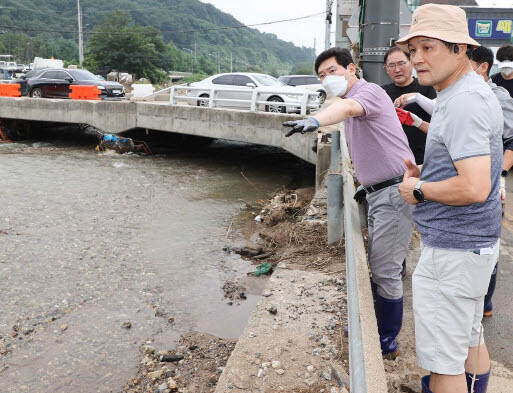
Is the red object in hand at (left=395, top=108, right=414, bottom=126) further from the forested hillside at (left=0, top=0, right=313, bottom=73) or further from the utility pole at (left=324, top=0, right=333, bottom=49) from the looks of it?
the forested hillside at (left=0, top=0, right=313, bottom=73)

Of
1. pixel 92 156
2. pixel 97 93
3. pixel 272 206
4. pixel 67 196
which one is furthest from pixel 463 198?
pixel 97 93

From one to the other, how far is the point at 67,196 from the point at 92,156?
6.00m

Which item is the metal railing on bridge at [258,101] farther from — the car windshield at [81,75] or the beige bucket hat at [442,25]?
the beige bucket hat at [442,25]

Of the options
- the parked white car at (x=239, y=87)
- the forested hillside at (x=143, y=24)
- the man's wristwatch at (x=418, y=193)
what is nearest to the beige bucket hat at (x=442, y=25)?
the man's wristwatch at (x=418, y=193)

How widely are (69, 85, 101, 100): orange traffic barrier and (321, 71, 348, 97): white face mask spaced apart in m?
16.8

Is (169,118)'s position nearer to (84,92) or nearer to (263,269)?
(84,92)

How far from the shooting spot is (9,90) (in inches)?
780

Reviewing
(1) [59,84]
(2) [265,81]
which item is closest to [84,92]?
(1) [59,84]

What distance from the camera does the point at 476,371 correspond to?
2.33 meters

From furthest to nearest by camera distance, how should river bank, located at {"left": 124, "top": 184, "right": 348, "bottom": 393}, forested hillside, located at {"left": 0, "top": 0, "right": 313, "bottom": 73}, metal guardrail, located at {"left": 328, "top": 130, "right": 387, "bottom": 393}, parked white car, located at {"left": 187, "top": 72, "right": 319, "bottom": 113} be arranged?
1. forested hillside, located at {"left": 0, "top": 0, "right": 313, "bottom": 73}
2. parked white car, located at {"left": 187, "top": 72, "right": 319, "bottom": 113}
3. river bank, located at {"left": 124, "top": 184, "right": 348, "bottom": 393}
4. metal guardrail, located at {"left": 328, "top": 130, "right": 387, "bottom": 393}

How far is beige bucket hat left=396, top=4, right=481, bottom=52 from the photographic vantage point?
80.0 inches

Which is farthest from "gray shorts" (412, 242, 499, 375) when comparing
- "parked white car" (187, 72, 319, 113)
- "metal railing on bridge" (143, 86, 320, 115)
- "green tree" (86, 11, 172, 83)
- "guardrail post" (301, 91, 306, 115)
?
"green tree" (86, 11, 172, 83)

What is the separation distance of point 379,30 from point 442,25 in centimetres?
245

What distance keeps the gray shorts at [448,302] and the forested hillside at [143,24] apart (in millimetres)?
87088
